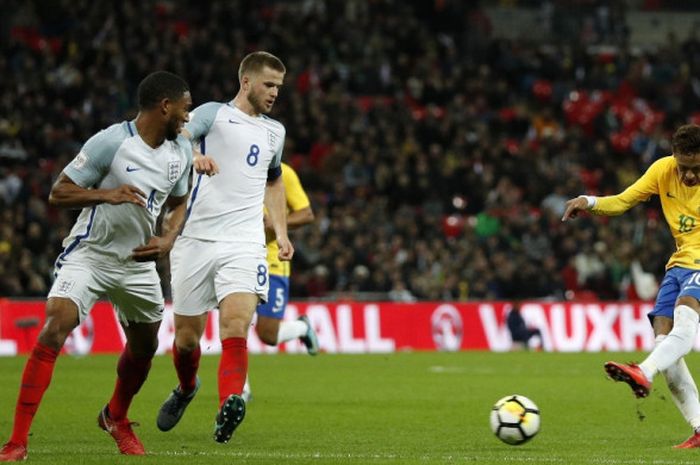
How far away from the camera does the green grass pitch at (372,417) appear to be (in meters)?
8.45

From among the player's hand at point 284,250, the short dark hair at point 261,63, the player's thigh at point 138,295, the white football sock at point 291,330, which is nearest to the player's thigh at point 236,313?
the player's thigh at point 138,295

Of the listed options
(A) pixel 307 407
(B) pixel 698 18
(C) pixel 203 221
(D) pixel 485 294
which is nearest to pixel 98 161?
(C) pixel 203 221

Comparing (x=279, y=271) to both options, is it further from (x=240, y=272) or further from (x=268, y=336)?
(x=240, y=272)

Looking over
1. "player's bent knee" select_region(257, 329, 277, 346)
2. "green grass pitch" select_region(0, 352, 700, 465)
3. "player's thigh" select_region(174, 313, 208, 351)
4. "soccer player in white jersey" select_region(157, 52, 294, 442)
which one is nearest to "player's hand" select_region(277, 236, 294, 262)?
"soccer player in white jersey" select_region(157, 52, 294, 442)

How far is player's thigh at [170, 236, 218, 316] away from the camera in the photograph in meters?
9.30

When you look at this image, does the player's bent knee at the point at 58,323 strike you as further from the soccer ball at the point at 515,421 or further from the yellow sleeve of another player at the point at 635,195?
the yellow sleeve of another player at the point at 635,195

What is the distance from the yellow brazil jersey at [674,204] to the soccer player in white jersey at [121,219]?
3060 millimetres

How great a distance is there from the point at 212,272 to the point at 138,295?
939 millimetres

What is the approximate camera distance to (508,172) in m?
29.5

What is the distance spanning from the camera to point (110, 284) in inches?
328

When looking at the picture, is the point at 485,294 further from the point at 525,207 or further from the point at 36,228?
the point at 36,228

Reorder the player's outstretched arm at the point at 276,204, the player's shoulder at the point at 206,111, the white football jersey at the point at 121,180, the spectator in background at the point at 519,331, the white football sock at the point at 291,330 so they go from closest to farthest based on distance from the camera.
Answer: the white football jersey at the point at 121,180, the player's shoulder at the point at 206,111, the player's outstretched arm at the point at 276,204, the white football sock at the point at 291,330, the spectator in background at the point at 519,331

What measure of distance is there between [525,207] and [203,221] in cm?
1970

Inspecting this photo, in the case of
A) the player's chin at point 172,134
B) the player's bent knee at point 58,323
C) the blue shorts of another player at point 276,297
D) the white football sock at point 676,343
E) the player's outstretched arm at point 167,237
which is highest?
the player's chin at point 172,134
